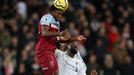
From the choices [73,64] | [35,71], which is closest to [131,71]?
[35,71]

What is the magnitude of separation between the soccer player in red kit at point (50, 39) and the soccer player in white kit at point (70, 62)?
0.29 metres

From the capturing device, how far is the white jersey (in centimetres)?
1327

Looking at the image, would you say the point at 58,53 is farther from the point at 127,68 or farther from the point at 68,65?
the point at 127,68

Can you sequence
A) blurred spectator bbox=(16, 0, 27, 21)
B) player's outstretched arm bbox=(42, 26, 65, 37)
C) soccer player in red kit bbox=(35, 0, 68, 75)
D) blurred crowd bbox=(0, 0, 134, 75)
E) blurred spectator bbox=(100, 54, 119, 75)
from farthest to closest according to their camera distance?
blurred spectator bbox=(16, 0, 27, 21) → blurred crowd bbox=(0, 0, 134, 75) → blurred spectator bbox=(100, 54, 119, 75) → soccer player in red kit bbox=(35, 0, 68, 75) → player's outstretched arm bbox=(42, 26, 65, 37)

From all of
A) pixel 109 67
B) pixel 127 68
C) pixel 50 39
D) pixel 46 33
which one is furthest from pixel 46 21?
pixel 127 68

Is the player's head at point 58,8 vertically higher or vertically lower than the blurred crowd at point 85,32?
lower

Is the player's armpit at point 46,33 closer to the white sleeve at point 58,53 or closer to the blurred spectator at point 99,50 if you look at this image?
the white sleeve at point 58,53

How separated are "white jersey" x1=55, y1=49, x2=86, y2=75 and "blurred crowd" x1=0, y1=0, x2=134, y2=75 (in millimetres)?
5723

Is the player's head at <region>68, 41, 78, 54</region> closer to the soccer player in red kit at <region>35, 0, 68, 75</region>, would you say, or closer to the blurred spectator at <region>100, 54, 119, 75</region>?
the soccer player in red kit at <region>35, 0, 68, 75</region>

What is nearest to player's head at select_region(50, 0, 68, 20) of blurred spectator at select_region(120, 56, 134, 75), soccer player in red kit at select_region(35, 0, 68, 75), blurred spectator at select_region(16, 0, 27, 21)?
soccer player in red kit at select_region(35, 0, 68, 75)

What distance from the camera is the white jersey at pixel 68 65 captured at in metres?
13.3

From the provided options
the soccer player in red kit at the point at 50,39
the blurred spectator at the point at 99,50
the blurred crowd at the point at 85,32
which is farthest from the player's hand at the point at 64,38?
the blurred spectator at the point at 99,50

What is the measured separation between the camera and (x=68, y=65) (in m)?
13.3

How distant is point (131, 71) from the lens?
20.8 metres
